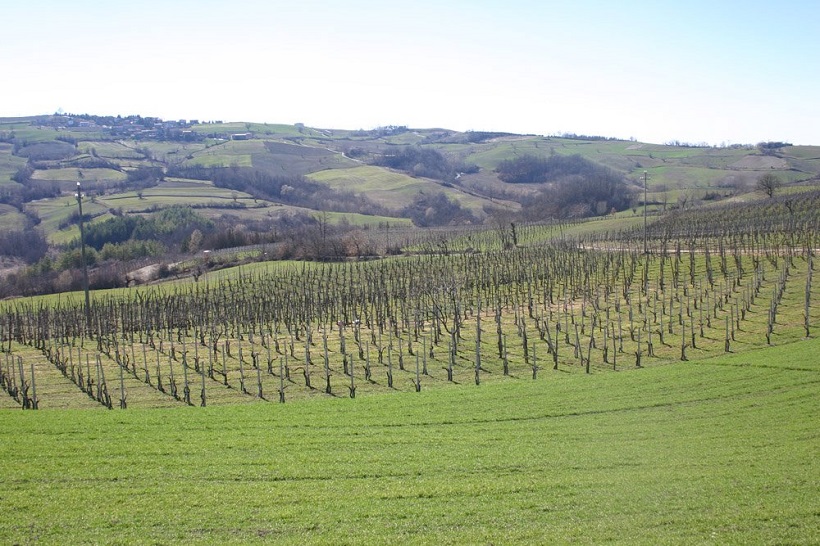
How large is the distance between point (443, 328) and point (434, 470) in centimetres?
3177

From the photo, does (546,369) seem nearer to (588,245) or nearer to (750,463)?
(750,463)

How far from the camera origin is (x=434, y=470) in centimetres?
1839

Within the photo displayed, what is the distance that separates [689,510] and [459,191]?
152082 mm

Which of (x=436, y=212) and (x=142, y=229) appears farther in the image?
(x=436, y=212)

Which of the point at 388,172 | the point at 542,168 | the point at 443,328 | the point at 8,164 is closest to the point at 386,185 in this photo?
the point at 388,172

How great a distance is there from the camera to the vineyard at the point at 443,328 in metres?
35.9

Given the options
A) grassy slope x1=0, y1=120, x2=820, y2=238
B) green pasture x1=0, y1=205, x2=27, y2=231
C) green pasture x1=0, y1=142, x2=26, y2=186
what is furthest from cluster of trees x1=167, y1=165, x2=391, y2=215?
green pasture x1=0, y1=205, x2=27, y2=231

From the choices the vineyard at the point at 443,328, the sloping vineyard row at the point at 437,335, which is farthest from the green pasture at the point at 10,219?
the sloping vineyard row at the point at 437,335

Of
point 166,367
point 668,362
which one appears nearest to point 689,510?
point 668,362

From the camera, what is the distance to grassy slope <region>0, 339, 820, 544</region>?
1462 centimetres

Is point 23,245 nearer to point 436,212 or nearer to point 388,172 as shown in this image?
point 436,212

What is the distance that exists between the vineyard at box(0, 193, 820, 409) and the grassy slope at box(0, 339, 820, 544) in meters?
8.09

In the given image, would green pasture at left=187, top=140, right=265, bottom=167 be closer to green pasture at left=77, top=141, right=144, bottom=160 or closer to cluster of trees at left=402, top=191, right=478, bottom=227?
green pasture at left=77, top=141, right=144, bottom=160

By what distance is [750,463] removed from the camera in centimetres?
1828
